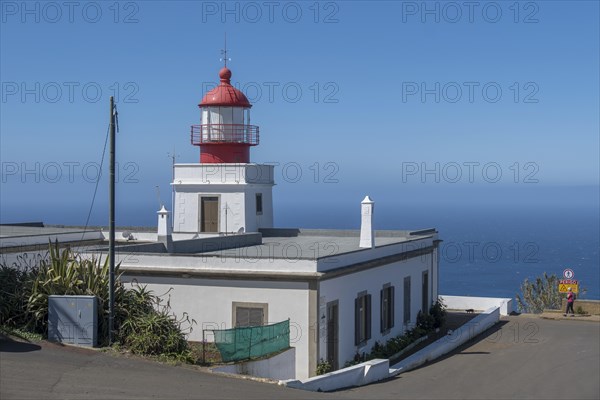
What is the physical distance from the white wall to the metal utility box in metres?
4.67

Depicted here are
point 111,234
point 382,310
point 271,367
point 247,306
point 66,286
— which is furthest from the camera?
point 382,310

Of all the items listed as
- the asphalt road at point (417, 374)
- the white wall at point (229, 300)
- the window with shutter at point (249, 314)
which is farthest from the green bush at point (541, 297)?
the window with shutter at point (249, 314)

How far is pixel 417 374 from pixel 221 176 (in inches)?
446

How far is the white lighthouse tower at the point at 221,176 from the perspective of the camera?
29109 millimetres

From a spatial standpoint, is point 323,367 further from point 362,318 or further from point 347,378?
point 362,318

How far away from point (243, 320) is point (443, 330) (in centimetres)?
1042

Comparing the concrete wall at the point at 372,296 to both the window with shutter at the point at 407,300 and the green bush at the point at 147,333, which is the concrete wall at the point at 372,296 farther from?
the green bush at the point at 147,333

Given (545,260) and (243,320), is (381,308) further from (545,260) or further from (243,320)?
(545,260)

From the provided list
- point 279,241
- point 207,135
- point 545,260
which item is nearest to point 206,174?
point 207,135

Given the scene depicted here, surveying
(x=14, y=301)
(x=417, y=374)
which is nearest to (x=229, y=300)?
(x=417, y=374)

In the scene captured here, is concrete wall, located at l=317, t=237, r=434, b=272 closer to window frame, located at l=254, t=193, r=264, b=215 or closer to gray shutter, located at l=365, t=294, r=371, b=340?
gray shutter, located at l=365, t=294, r=371, b=340

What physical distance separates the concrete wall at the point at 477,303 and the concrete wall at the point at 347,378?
13630 mm

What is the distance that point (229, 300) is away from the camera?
64.5 ft

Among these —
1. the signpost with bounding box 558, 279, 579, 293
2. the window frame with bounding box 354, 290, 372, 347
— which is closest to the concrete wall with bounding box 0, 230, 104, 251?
the window frame with bounding box 354, 290, 372, 347
